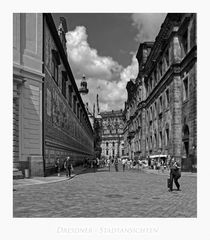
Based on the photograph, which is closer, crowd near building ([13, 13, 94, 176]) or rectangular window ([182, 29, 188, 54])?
crowd near building ([13, 13, 94, 176])

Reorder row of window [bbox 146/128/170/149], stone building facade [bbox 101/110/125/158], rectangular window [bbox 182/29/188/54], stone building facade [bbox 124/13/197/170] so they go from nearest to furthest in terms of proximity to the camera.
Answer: stone building facade [bbox 124/13/197/170]
rectangular window [bbox 182/29/188/54]
row of window [bbox 146/128/170/149]
stone building facade [bbox 101/110/125/158]

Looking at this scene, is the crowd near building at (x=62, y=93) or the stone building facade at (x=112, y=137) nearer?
the crowd near building at (x=62, y=93)

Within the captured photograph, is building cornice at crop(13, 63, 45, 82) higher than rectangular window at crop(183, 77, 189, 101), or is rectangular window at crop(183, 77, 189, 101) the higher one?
rectangular window at crop(183, 77, 189, 101)

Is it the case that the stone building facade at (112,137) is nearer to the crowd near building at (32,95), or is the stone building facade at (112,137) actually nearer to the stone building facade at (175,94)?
the stone building facade at (175,94)

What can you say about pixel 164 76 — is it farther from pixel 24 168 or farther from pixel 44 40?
pixel 24 168

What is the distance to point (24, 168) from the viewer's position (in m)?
16.4

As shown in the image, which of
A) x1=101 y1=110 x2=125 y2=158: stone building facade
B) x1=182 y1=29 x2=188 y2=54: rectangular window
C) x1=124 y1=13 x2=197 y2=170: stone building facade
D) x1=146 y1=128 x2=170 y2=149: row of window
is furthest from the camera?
x1=101 y1=110 x2=125 y2=158: stone building facade

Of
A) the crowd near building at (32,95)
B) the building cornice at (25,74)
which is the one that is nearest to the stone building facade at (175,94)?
the crowd near building at (32,95)

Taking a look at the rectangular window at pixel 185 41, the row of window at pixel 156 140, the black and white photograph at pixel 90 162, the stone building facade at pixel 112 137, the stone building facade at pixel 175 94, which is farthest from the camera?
the stone building facade at pixel 112 137

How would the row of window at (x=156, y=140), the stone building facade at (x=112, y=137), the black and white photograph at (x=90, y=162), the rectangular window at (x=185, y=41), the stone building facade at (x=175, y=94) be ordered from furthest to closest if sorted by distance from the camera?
the stone building facade at (x=112, y=137), the row of window at (x=156, y=140), the rectangular window at (x=185, y=41), the stone building facade at (x=175, y=94), the black and white photograph at (x=90, y=162)

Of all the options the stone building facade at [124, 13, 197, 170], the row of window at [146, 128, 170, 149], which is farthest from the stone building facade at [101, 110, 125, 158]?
the stone building facade at [124, 13, 197, 170]

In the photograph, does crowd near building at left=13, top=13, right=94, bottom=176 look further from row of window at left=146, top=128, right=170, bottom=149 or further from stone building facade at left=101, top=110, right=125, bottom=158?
stone building facade at left=101, top=110, right=125, bottom=158
